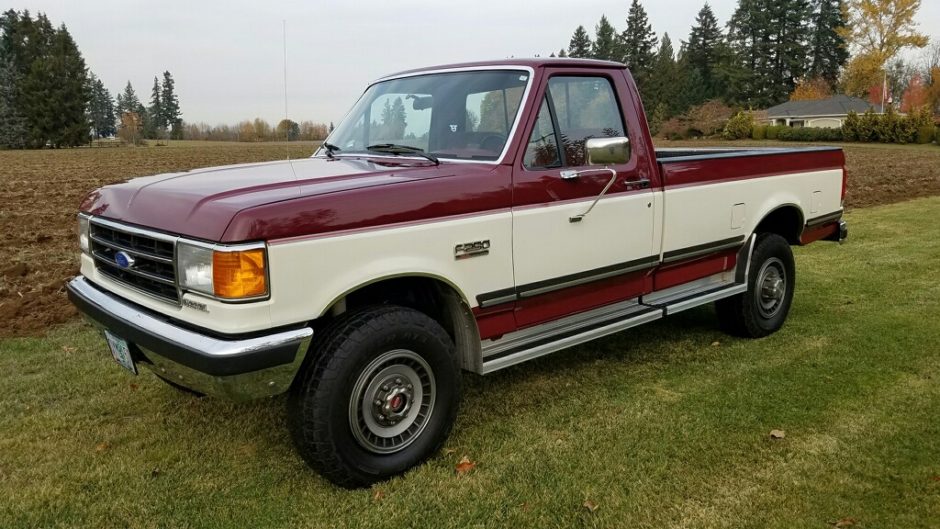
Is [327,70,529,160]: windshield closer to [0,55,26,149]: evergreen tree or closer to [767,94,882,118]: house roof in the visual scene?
[767,94,882,118]: house roof

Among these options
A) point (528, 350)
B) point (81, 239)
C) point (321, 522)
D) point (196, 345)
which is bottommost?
point (321, 522)

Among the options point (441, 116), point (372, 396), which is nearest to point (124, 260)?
point (372, 396)

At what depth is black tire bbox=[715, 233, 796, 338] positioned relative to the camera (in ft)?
18.6

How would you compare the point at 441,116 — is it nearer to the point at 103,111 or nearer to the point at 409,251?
the point at 409,251

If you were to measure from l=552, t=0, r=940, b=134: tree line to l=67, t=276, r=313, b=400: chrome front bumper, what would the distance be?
69.0 meters

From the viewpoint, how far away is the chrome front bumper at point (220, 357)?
294 centimetres

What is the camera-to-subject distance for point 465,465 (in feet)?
12.1

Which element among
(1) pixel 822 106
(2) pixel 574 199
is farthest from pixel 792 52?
(2) pixel 574 199

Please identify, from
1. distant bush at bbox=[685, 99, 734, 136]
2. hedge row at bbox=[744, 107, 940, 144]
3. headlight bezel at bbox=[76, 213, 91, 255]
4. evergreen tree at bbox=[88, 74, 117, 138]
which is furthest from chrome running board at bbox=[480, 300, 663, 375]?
evergreen tree at bbox=[88, 74, 117, 138]

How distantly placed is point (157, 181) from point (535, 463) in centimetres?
253

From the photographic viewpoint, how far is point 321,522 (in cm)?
321

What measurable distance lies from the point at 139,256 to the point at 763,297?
188 inches

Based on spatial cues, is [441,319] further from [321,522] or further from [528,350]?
[321,522]

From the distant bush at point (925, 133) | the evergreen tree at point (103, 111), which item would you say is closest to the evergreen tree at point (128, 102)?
the evergreen tree at point (103, 111)
